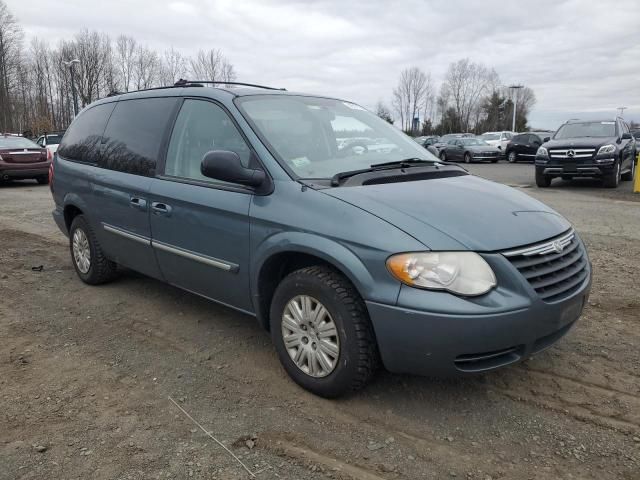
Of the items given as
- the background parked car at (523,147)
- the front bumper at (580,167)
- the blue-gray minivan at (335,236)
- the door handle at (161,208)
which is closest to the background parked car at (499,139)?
the background parked car at (523,147)

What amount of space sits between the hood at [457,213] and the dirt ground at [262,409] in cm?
92

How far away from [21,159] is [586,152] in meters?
14.7

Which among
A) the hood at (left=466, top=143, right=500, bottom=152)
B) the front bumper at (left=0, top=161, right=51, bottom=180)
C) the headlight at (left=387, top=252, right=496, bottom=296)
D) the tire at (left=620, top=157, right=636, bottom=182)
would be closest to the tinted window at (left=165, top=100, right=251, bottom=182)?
the headlight at (left=387, top=252, right=496, bottom=296)

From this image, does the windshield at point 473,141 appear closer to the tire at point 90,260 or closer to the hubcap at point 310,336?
the tire at point 90,260

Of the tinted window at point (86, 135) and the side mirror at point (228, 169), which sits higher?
the tinted window at point (86, 135)

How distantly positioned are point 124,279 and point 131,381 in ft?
7.38

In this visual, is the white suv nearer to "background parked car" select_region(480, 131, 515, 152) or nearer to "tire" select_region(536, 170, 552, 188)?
"background parked car" select_region(480, 131, 515, 152)

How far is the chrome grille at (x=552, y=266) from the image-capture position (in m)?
2.64

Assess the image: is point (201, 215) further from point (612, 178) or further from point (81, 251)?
point (612, 178)

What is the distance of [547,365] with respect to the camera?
10.8 feet

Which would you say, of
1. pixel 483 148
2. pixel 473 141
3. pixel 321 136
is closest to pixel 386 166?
pixel 321 136

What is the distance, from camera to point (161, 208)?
3.82 meters

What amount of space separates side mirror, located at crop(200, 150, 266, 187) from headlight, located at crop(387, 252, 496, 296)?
1.06 m

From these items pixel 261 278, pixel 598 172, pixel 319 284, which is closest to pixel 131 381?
pixel 261 278
